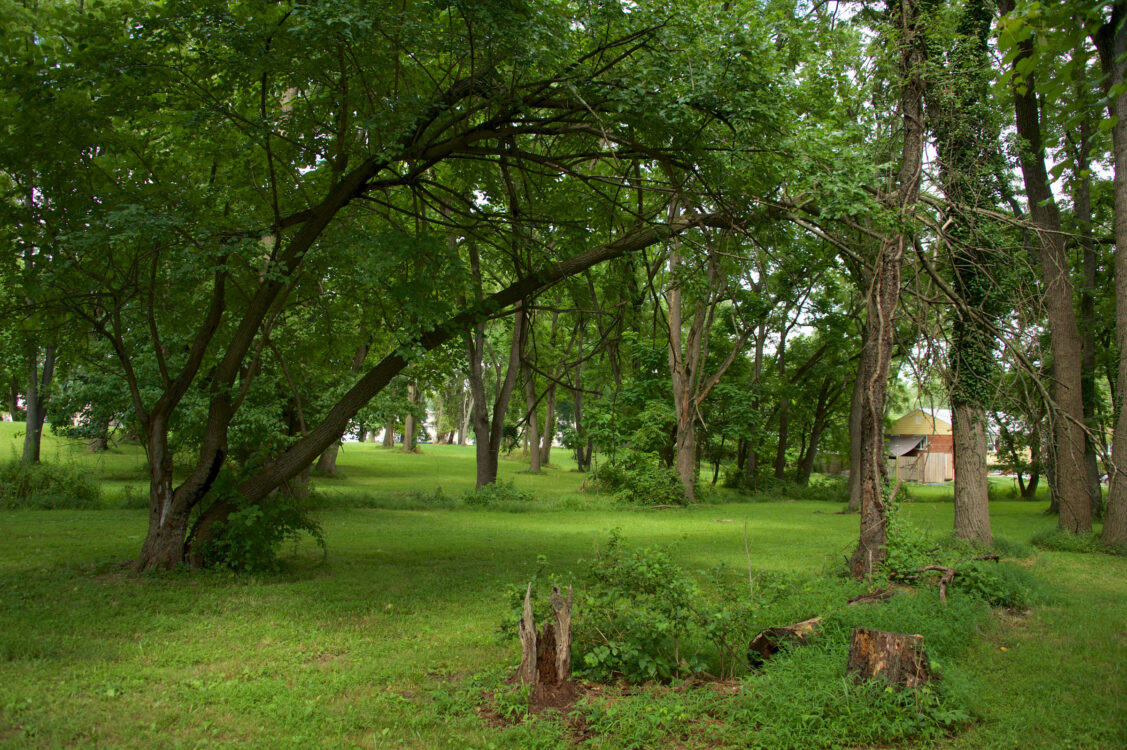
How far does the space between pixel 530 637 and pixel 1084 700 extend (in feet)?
11.6

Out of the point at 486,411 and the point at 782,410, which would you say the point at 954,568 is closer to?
the point at 486,411

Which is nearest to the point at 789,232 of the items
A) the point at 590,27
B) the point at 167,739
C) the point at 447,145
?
the point at 590,27

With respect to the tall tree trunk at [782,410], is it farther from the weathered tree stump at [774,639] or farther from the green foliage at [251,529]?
the weathered tree stump at [774,639]

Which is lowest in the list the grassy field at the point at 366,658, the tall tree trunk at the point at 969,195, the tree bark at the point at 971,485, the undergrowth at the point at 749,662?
the grassy field at the point at 366,658

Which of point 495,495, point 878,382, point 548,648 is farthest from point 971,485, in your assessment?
point 495,495

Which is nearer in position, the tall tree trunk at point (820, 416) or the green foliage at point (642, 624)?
the green foliage at point (642, 624)

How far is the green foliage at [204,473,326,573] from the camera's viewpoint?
A: 8164mm

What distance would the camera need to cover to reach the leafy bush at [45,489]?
46.6 ft

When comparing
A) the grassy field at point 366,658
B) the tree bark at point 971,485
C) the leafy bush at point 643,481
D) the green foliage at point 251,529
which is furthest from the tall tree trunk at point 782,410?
the green foliage at point 251,529

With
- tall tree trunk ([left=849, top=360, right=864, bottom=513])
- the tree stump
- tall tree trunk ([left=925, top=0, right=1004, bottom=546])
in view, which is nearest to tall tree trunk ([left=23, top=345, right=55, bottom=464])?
tall tree trunk ([left=925, top=0, right=1004, bottom=546])

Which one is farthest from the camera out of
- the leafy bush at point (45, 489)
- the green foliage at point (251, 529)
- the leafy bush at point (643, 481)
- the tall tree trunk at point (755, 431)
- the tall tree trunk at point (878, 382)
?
the tall tree trunk at point (755, 431)

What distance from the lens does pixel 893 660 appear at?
433 cm

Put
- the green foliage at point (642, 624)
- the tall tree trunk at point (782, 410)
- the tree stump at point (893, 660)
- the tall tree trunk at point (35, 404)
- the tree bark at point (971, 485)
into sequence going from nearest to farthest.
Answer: the tree stump at point (893, 660)
the green foliage at point (642, 624)
the tree bark at point (971, 485)
the tall tree trunk at point (35, 404)
the tall tree trunk at point (782, 410)

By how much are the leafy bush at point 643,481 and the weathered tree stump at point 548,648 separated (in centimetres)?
1439
